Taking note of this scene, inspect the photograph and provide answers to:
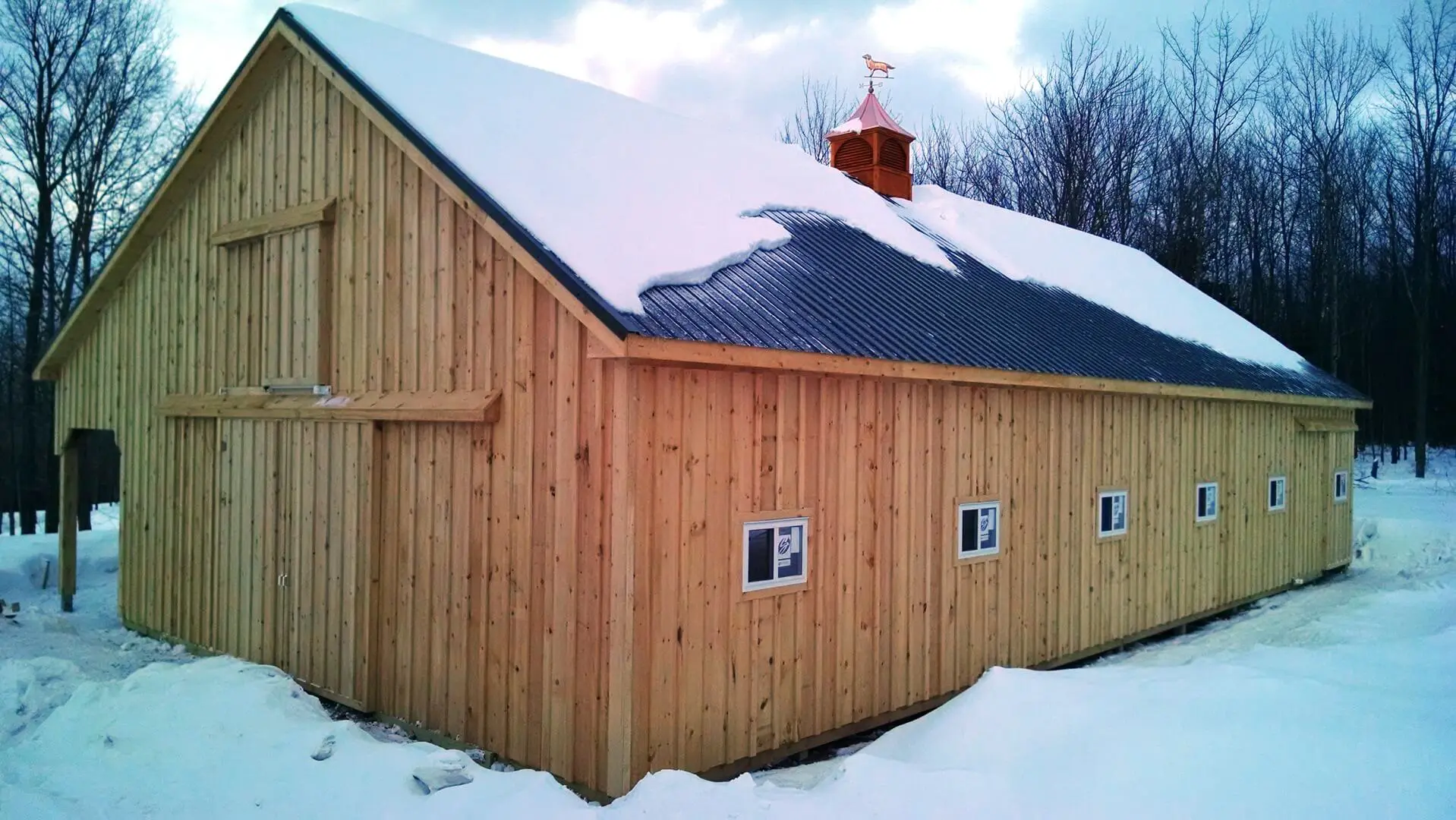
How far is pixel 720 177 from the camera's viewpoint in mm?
9031

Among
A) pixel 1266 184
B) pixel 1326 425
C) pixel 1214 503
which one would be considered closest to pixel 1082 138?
pixel 1266 184

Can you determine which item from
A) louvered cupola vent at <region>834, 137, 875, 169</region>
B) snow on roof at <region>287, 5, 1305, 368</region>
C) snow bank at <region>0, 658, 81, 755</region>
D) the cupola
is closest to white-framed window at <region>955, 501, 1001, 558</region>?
snow on roof at <region>287, 5, 1305, 368</region>

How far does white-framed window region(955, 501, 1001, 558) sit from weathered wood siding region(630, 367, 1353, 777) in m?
0.12

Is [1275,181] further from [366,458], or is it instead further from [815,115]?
[366,458]

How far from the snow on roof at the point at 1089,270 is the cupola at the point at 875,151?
1.49 ft

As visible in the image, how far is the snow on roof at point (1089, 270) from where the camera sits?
1274cm

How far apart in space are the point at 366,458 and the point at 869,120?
373 inches

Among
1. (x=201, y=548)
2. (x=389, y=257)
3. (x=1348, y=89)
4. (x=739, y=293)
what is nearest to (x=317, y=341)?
(x=389, y=257)

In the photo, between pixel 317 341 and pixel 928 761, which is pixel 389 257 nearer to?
pixel 317 341

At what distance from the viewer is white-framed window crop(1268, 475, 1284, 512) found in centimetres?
1339

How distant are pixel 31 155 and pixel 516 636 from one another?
19.3 meters

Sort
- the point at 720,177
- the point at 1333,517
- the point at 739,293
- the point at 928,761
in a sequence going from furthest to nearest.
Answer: the point at 1333,517 → the point at 720,177 → the point at 739,293 → the point at 928,761

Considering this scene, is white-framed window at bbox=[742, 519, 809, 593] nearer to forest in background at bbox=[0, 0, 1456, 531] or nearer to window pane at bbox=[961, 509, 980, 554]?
window pane at bbox=[961, 509, 980, 554]

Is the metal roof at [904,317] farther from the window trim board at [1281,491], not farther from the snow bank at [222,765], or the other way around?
the snow bank at [222,765]
